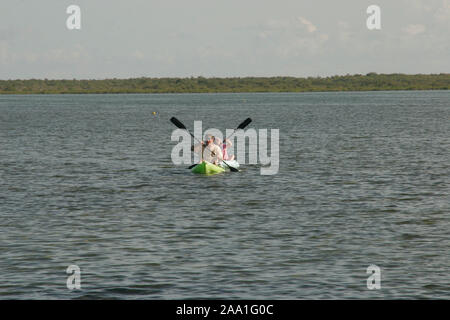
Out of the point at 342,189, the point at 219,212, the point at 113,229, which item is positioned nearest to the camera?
the point at 113,229

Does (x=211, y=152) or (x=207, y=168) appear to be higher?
(x=211, y=152)

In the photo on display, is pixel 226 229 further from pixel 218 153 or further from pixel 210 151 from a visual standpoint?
pixel 218 153

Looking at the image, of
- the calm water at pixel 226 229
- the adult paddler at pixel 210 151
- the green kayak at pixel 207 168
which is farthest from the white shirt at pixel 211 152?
the calm water at pixel 226 229

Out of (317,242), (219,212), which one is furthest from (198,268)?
(219,212)

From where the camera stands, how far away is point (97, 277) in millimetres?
17703

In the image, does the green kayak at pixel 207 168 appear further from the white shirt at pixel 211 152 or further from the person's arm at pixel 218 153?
the person's arm at pixel 218 153

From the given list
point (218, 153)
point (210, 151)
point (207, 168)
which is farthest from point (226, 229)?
point (218, 153)

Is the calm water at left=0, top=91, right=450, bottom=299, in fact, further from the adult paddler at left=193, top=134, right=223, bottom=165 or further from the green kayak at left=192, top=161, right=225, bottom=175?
the adult paddler at left=193, top=134, right=223, bottom=165

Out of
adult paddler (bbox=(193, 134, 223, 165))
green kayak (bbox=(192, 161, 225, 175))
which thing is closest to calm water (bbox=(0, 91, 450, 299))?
green kayak (bbox=(192, 161, 225, 175))

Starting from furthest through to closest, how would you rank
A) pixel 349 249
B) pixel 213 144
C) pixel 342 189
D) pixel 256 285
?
pixel 213 144 → pixel 342 189 → pixel 349 249 → pixel 256 285

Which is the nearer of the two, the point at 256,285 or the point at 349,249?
the point at 256,285

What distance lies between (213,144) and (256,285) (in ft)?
69.7
